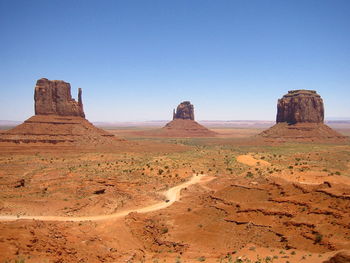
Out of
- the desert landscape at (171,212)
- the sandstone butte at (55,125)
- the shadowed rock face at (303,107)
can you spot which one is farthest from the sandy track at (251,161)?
the shadowed rock face at (303,107)

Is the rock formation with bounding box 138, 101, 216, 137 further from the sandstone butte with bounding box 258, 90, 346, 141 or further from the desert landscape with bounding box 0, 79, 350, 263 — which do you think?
the desert landscape with bounding box 0, 79, 350, 263

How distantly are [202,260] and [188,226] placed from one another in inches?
208

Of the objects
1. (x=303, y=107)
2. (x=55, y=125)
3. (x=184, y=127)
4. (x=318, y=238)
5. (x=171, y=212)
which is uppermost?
(x=303, y=107)

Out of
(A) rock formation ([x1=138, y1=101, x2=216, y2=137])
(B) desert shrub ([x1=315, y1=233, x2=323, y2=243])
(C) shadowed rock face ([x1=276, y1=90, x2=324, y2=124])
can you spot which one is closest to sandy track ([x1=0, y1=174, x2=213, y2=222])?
(B) desert shrub ([x1=315, y1=233, x2=323, y2=243])

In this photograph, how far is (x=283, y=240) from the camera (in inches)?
707

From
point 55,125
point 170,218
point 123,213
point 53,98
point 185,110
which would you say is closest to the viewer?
point 170,218

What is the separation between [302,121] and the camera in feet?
340

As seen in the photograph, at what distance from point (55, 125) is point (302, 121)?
84.2m

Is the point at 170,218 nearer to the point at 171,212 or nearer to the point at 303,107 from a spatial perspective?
the point at 171,212

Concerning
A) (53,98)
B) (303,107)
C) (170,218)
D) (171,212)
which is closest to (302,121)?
(303,107)

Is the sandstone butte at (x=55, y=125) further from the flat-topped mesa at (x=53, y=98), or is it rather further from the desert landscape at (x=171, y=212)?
the desert landscape at (x=171, y=212)

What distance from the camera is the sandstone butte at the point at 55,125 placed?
6819 cm

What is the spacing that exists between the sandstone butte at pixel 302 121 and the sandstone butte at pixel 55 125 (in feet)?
195

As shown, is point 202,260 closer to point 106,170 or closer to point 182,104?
point 106,170
